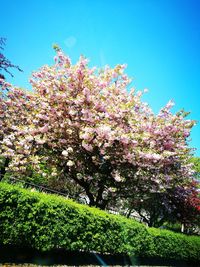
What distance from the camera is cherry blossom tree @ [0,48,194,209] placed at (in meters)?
11.7

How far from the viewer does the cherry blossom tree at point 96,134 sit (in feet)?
38.3

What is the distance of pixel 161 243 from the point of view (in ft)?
41.2

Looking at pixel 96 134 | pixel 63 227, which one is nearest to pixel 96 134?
pixel 96 134

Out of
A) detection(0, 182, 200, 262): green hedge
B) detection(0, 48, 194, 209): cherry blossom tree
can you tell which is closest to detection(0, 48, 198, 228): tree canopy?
detection(0, 48, 194, 209): cherry blossom tree

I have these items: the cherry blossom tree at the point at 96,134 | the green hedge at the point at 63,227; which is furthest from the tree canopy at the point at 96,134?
the green hedge at the point at 63,227

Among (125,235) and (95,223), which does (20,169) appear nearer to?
(95,223)

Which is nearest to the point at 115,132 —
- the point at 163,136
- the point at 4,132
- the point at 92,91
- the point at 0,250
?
the point at 92,91

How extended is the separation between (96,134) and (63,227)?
5119 mm

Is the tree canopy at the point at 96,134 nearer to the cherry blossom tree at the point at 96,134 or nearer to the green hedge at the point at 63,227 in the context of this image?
the cherry blossom tree at the point at 96,134

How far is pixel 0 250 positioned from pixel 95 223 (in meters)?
3.62

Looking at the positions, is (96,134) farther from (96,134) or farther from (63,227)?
(63,227)

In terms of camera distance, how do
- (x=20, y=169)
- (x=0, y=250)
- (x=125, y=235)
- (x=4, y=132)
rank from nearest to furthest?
(x=0, y=250) → (x=125, y=235) → (x=20, y=169) → (x=4, y=132)

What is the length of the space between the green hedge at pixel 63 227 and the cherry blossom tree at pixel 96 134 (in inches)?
106

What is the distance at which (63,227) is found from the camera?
768cm
